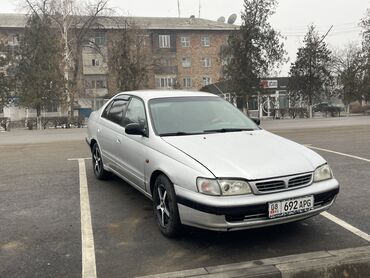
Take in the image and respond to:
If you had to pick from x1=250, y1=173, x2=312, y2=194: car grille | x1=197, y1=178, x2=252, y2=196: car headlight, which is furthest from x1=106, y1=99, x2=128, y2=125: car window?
x1=250, y1=173, x2=312, y2=194: car grille

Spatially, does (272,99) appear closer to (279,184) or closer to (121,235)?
(121,235)

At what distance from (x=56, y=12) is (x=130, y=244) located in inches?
1307

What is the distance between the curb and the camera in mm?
3562

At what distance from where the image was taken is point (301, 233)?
458 cm

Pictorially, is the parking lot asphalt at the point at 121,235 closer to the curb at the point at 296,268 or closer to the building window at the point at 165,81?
the curb at the point at 296,268

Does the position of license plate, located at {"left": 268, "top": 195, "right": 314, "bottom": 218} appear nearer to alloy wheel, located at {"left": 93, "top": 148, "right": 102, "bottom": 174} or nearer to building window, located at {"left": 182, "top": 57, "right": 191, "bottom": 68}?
alloy wheel, located at {"left": 93, "top": 148, "right": 102, "bottom": 174}

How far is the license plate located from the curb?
0.40m

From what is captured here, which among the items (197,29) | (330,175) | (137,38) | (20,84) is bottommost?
(330,175)

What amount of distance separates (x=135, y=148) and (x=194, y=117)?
825 millimetres

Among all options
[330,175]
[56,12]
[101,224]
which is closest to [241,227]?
[330,175]

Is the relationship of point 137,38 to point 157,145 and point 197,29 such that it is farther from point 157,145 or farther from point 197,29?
point 157,145

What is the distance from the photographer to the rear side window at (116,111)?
20.6 ft

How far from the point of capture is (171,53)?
54.8 meters

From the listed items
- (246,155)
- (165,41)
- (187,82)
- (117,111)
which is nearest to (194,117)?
(246,155)
